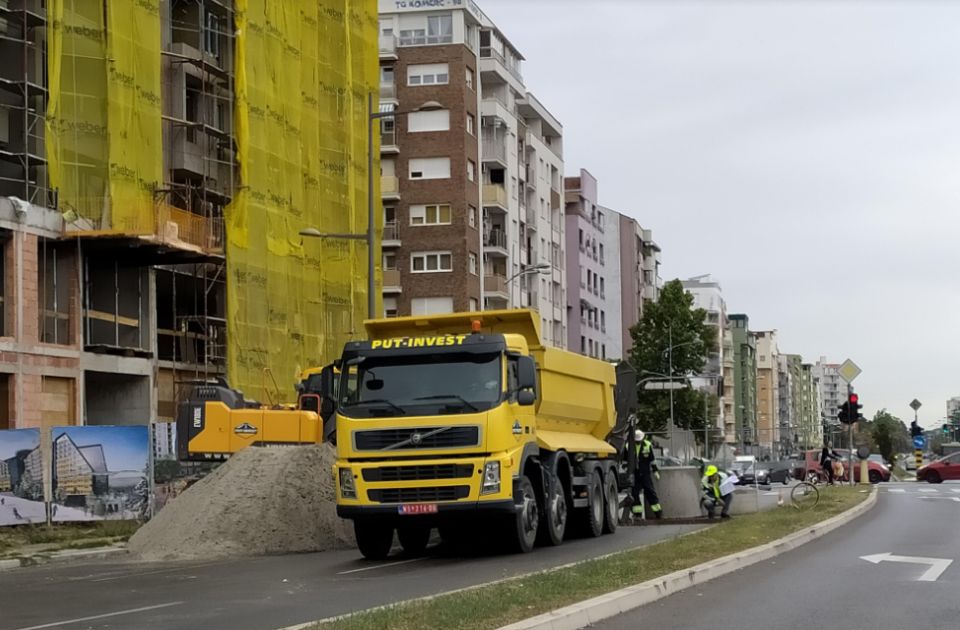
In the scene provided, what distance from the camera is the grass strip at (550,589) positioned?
10773 millimetres

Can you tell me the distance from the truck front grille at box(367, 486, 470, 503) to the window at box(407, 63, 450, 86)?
58.7m

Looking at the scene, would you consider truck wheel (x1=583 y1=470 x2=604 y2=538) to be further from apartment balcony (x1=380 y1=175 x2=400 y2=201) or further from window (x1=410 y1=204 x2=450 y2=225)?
window (x1=410 y1=204 x2=450 y2=225)

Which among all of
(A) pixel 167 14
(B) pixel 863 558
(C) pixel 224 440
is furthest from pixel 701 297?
(B) pixel 863 558

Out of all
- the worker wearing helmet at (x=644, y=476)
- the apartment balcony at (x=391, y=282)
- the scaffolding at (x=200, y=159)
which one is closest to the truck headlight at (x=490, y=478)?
the worker wearing helmet at (x=644, y=476)

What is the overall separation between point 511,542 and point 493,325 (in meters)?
3.36

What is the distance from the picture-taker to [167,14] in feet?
153

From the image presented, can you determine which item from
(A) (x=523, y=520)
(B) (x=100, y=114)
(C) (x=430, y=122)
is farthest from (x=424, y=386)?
(C) (x=430, y=122)

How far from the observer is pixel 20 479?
25.9 meters

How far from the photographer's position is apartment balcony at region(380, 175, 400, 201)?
2921 inches

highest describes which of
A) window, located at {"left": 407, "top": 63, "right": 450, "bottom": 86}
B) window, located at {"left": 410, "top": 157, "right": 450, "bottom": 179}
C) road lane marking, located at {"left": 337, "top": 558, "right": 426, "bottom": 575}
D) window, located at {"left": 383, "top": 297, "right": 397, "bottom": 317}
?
window, located at {"left": 407, "top": 63, "right": 450, "bottom": 86}

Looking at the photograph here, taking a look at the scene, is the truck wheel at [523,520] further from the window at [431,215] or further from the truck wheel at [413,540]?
the window at [431,215]

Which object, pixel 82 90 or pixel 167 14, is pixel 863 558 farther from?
pixel 167 14

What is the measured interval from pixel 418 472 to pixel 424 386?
1112 millimetres

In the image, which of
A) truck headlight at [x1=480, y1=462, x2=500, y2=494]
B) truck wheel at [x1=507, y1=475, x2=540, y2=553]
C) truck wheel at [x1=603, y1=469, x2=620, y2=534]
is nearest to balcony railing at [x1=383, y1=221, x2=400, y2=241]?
truck wheel at [x1=603, y1=469, x2=620, y2=534]
